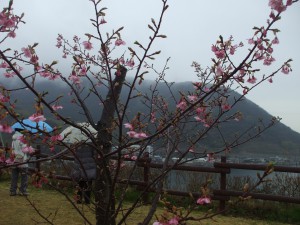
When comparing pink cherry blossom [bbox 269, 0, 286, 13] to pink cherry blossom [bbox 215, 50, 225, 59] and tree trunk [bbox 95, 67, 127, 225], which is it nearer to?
pink cherry blossom [bbox 215, 50, 225, 59]

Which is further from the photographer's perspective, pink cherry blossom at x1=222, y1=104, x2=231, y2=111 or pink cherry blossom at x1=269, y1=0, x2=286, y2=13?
pink cherry blossom at x1=222, y1=104, x2=231, y2=111

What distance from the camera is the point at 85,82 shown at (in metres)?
3.65

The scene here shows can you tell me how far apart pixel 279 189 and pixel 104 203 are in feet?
19.8

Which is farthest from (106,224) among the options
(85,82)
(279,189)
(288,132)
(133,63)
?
(288,132)

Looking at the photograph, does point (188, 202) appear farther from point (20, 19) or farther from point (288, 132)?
point (288, 132)

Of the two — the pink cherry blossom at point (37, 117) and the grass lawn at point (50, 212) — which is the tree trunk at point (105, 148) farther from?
the grass lawn at point (50, 212)

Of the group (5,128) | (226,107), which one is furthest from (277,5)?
(5,128)

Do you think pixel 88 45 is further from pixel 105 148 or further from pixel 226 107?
pixel 226 107

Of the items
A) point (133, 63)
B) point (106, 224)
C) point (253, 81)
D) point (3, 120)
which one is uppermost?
point (133, 63)

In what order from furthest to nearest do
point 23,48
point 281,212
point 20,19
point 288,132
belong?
point 288,132 < point 281,212 < point 23,48 < point 20,19

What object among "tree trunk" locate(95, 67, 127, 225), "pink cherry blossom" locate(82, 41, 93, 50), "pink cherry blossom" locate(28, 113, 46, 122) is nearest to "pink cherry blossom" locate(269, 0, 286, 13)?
"tree trunk" locate(95, 67, 127, 225)

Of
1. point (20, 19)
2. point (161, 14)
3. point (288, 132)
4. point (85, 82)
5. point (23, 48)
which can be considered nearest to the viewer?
point (161, 14)

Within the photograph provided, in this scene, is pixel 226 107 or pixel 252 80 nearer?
pixel 252 80

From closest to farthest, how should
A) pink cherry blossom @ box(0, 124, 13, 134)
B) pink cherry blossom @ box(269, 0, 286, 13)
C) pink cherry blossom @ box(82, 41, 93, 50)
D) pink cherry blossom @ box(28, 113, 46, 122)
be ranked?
pink cherry blossom @ box(28, 113, 46, 122), pink cherry blossom @ box(269, 0, 286, 13), pink cherry blossom @ box(0, 124, 13, 134), pink cherry blossom @ box(82, 41, 93, 50)
